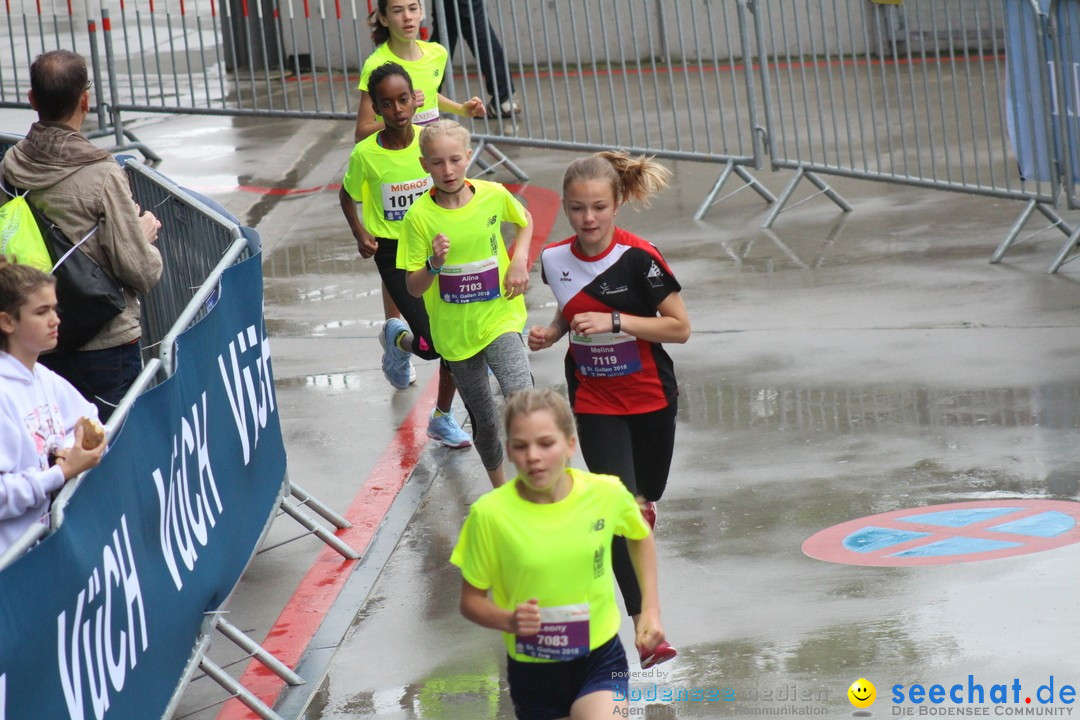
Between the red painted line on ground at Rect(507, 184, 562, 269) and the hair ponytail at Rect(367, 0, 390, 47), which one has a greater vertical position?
the hair ponytail at Rect(367, 0, 390, 47)

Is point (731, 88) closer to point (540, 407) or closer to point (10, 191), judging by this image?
point (10, 191)

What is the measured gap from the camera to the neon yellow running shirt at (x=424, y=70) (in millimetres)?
9375

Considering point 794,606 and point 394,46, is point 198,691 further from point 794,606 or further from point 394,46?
point 394,46

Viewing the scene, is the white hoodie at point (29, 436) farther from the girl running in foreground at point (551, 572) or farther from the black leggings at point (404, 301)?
the black leggings at point (404, 301)

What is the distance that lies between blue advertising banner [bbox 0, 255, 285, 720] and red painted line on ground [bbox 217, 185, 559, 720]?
1.20 ft

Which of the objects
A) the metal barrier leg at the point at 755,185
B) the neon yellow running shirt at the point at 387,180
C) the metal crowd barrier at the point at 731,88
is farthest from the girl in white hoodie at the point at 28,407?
the metal barrier leg at the point at 755,185

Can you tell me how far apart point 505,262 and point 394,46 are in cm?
304

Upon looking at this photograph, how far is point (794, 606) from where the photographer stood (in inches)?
224

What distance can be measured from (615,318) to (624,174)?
0.57 metres

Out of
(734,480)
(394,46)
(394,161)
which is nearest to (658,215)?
(394,46)

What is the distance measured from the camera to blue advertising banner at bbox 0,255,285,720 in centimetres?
372

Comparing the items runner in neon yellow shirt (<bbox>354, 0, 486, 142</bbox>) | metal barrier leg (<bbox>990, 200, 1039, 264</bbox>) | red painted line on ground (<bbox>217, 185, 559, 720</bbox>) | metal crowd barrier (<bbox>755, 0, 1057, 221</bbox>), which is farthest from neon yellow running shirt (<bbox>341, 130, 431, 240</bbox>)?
metal barrier leg (<bbox>990, 200, 1039, 264</bbox>)

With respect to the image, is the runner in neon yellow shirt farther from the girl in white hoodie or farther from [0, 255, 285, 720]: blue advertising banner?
the girl in white hoodie

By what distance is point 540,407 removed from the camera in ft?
13.7
